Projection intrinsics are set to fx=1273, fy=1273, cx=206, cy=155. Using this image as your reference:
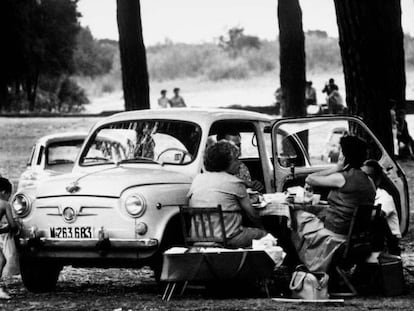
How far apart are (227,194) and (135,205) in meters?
0.79

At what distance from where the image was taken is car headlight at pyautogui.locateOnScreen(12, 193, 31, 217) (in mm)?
11367

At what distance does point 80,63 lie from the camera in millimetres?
83250

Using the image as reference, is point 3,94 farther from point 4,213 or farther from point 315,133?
point 4,213

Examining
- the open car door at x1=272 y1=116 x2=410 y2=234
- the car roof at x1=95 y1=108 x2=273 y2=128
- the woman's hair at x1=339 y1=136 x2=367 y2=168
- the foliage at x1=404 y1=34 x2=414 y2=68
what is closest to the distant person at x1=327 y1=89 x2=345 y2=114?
the foliage at x1=404 y1=34 x2=414 y2=68

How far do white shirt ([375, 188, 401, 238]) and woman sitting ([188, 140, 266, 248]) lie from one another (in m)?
Result: 1.38

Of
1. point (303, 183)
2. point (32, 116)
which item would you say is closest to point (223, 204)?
point (303, 183)

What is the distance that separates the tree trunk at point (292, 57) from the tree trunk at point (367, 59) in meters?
8.70

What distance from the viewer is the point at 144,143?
12.3 metres

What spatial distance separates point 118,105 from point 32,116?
19.0 metres

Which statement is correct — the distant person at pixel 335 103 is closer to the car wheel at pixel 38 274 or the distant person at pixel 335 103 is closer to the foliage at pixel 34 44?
the foliage at pixel 34 44

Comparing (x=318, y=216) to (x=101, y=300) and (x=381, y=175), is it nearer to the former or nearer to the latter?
(x=381, y=175)

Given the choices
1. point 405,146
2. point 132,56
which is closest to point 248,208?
point 132,56

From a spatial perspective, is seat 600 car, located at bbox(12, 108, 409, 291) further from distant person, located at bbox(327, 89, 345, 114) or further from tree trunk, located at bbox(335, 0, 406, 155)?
distant person, located at bbox(327, 89, 345, 114)

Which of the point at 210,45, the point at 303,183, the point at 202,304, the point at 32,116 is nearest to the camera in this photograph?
the point at 202,304
